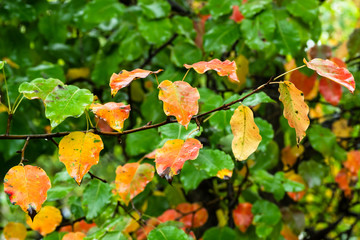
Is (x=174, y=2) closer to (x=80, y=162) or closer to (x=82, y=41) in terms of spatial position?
(x=82, y=41)

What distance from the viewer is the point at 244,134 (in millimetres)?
516

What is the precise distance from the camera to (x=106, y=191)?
78 centimetres

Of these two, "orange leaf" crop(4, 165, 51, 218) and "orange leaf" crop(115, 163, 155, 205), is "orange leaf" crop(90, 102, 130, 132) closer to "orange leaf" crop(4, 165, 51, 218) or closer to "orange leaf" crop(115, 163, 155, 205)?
"orange leaf" crop(4, 165, 51, 218)

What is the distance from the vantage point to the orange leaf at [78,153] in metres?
0.51

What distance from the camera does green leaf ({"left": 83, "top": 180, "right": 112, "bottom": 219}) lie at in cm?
76

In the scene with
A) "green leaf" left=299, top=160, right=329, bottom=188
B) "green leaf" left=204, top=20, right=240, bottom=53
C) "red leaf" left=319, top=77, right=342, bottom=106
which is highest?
"green leaf" left=204, top=20, right=240, bottom=53

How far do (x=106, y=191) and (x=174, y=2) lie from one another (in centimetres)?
78

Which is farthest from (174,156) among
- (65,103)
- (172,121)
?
(65,103)

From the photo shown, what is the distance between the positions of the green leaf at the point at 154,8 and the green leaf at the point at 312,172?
0.66 metres

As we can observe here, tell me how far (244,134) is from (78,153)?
238mm

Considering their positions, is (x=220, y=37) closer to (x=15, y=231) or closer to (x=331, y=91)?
(x=331, y=91)

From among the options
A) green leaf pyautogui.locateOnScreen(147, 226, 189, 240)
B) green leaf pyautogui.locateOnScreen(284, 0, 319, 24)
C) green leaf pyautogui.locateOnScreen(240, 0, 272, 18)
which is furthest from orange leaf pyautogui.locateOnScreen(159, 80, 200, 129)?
green leaf pyautogui.locateOnScreen(284, 0, 319, 24)

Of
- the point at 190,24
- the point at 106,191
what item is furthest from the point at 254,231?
the point at 190,24

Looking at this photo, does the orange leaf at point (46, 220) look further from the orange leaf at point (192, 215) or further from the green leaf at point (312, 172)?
the green leaf at point (312, 172)
